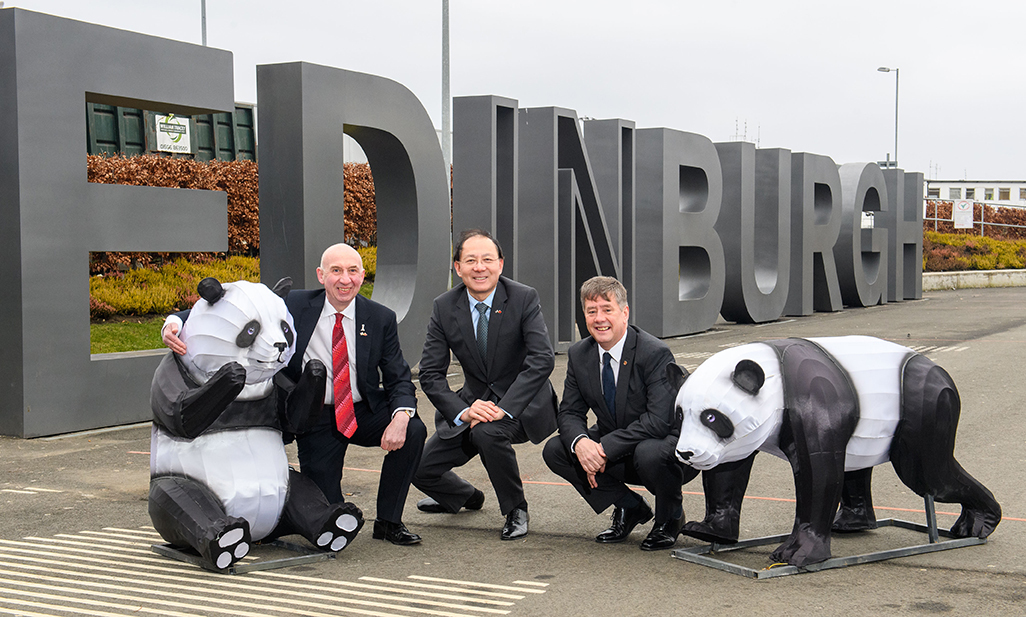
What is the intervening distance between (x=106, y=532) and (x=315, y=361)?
1.70m

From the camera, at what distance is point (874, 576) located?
477cm

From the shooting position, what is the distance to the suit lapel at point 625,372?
5375 millimetres

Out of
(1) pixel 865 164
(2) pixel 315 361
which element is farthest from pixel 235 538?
(1) pixel 865 164

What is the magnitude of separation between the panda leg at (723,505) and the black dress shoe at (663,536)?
0.30 meters

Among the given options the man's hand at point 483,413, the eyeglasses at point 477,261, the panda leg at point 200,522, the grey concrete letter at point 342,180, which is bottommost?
the panda leg at point 200,522

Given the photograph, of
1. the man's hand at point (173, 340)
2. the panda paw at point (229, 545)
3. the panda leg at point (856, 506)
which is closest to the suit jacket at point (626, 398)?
the panda leg at point (856, 506)

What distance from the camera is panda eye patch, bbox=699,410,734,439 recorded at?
4.68 metres

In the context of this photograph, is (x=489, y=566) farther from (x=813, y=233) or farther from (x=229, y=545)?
(x=813, y=233)

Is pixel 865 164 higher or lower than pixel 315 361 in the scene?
higher

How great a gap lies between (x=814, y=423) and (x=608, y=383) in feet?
3.78

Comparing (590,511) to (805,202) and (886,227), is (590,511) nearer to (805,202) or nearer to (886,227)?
(805,202)

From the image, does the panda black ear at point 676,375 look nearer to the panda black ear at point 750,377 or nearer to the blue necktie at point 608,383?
the blue necktie at point 608,383

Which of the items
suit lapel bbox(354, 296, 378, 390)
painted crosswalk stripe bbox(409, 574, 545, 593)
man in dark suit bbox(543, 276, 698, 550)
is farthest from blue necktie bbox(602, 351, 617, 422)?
suit lapel bbox(354, 296, 378, 390)

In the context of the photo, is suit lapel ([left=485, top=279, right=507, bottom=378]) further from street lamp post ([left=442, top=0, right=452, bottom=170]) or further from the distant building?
the distant building
